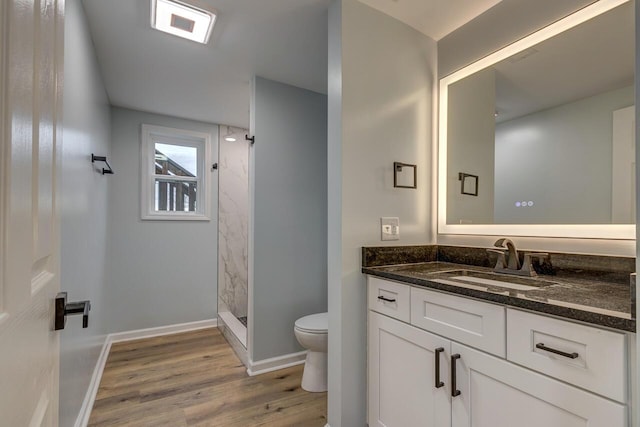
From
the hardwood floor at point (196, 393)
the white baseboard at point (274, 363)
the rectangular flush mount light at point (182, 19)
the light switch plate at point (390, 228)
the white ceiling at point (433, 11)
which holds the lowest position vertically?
the hardwood floor at point (196, 393)

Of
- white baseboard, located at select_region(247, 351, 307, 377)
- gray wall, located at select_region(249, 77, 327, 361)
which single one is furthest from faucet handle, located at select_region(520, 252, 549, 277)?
white baseboard, located at select_region(247, 351, 307, 377)

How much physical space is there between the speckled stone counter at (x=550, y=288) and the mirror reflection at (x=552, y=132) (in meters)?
0.27

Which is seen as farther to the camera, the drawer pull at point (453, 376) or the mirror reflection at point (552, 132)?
the mirror reflection at point (552, 132)

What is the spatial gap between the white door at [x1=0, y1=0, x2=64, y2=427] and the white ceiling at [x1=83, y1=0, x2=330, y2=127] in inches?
49.5

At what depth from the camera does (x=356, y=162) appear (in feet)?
5.32

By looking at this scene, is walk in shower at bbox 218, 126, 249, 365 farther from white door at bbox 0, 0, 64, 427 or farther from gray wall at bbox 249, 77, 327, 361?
white door at bbox 0, 0, 64, 427

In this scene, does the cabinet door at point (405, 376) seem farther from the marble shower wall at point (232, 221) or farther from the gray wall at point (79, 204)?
the marble shower wall at point (232, 221)

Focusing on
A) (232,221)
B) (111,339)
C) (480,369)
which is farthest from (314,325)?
(111,339)

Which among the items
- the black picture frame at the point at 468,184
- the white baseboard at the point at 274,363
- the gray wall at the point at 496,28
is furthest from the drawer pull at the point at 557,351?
the white baseboard at the point at 274,363

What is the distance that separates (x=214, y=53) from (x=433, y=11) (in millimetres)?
1414

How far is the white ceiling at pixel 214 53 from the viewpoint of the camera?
5.55 ft

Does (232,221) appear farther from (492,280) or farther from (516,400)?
(516,400)

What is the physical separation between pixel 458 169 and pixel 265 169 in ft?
4.61

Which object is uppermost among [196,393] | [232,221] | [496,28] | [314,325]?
[496,28]
